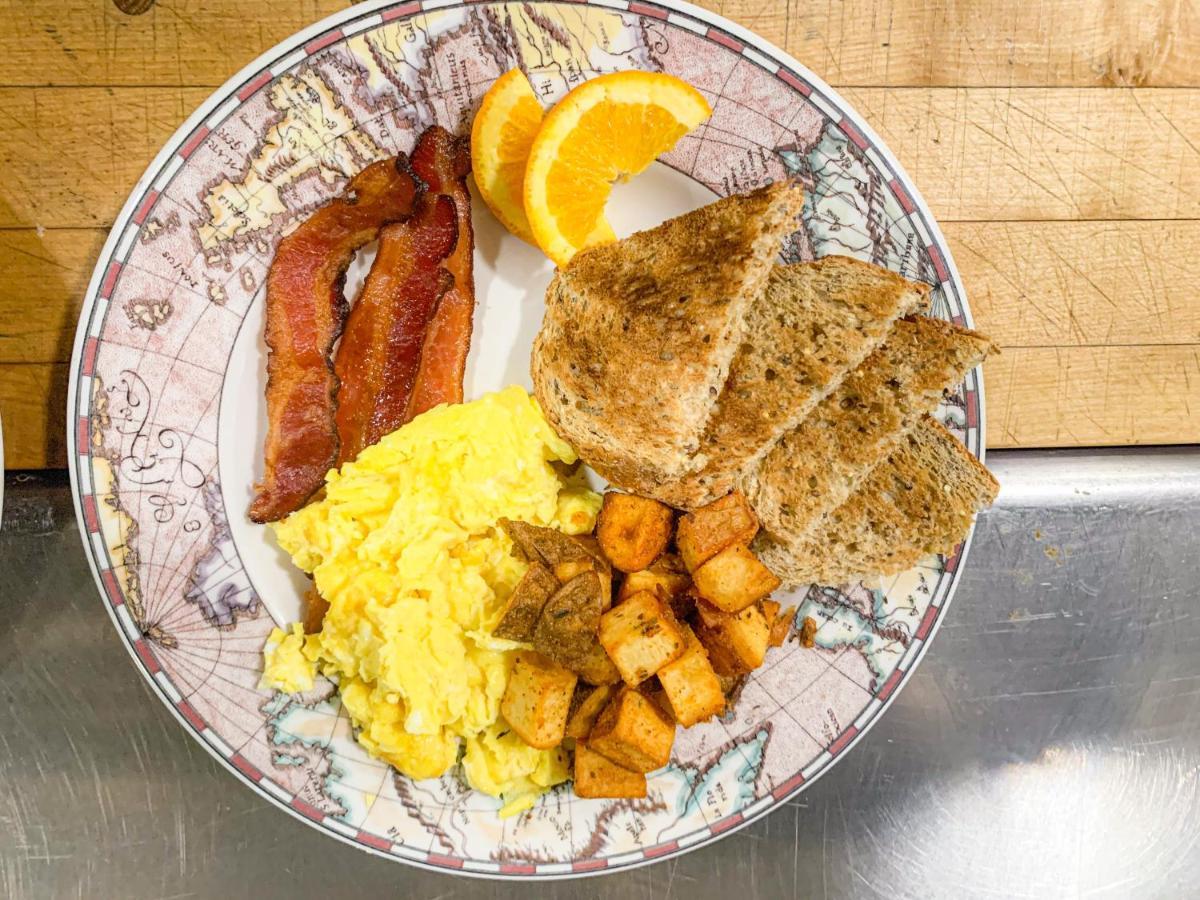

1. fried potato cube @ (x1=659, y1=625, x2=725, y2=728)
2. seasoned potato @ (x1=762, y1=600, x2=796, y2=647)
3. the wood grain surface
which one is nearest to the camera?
fried potato cube @ (x1=659, y1=625, x2=725, y2=728)

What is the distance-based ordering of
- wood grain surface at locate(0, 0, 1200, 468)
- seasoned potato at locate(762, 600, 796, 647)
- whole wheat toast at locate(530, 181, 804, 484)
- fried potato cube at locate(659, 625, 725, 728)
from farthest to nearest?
seasoned potato at locate(762, 600, 796, 647) → wood grain surface at locate(0, 0, 1200, 468) → fried potato cube at locate(659, 625, 725, 728) → whole wheat toast at locate(530, 181, 804, 484)

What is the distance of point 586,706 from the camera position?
5.94ft

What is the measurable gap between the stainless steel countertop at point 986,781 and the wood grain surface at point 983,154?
0.97 ft

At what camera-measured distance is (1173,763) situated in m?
2.43

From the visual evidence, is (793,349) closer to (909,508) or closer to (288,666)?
(909,508)

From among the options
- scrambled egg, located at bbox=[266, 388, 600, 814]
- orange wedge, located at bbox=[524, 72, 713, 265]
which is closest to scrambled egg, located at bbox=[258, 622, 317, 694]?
scrambled egg, located at bbox=[266, 388, 600, 814]

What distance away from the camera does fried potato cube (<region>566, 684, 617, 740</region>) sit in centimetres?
181

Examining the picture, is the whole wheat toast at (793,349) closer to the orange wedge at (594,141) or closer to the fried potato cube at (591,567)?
the fried potato cube at (591,567)

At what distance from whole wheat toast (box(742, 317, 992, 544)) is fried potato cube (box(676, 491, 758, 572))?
3.7 inches

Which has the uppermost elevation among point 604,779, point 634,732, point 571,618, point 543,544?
point 543,544

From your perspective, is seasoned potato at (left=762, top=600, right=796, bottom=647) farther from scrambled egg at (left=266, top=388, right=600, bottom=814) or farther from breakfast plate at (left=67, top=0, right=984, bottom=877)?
scrambled egg at (left=266, top=388, right=600, bottom=814)

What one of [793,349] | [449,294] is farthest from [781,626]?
[449,294]

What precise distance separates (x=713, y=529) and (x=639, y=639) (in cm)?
29

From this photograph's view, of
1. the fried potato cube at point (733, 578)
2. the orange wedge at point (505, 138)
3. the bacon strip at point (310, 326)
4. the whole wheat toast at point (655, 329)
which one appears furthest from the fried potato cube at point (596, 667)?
the orange wedge at point (505, 138)
